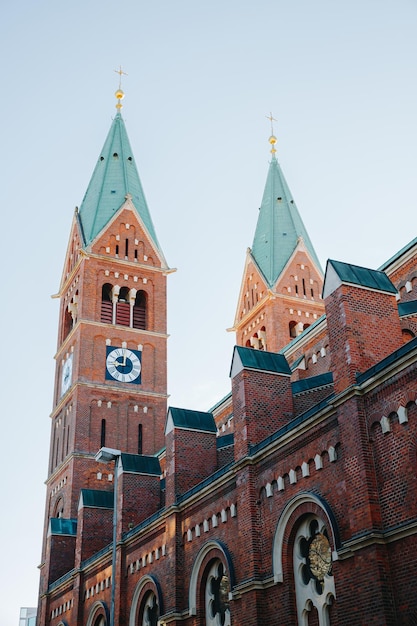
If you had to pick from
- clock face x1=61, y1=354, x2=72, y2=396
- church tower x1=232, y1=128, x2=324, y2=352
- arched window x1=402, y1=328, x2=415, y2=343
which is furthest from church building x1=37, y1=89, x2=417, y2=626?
clock face x1=61, y1=354, x2=72, y2=396

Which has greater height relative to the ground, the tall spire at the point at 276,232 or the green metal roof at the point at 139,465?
the tall spire at the point at 276,232

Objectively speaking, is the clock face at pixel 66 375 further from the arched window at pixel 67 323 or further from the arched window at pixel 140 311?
the arched window at pixel 140 311

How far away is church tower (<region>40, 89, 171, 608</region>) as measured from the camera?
45.9 metres

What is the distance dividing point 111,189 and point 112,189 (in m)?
0.07

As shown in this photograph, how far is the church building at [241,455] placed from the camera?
55.8 ft

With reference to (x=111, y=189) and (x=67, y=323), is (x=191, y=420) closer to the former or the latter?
(x=67, y=323)

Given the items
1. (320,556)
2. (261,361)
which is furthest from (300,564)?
(261,361)

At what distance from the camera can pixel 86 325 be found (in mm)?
48000

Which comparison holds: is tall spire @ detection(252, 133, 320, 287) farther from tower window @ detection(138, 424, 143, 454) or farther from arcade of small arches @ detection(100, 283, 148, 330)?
tower window @ detection(138, 424, 143, 454)

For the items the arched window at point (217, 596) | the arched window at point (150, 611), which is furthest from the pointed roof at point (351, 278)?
the arched window at point (150, 611)

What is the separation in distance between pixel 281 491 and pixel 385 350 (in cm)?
456

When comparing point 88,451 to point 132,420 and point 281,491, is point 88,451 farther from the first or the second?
point 281,491

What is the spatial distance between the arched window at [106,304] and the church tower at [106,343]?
0.20 ft

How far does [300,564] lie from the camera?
2003 cm
